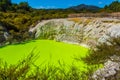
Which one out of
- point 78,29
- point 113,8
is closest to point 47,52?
point 78,29

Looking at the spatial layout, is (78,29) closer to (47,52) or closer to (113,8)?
A: (47,52)

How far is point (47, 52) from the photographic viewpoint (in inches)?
824

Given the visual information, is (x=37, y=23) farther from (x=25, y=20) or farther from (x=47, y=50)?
(x=47, y=50)

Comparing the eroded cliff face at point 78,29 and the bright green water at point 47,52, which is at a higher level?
the eroded cliff face at point 78,29

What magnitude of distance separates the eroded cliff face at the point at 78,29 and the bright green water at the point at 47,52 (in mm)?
1214

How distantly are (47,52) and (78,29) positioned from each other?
18.7 ft

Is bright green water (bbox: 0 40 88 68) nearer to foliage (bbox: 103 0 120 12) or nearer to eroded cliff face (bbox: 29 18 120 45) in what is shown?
eroded cliff face (bbox: 29 18 120 45)

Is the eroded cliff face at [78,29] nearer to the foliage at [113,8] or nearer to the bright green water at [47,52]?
the bright green water at [47,52]

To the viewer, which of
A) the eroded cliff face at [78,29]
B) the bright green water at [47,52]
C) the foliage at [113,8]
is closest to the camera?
the bright green water at [47,52]

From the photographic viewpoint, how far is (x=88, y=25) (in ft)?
83.7

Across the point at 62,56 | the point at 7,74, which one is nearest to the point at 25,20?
the point at 62,56

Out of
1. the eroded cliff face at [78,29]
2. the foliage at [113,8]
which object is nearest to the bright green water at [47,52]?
the eroded cliff face at [78,29]

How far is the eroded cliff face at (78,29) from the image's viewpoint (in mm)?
23156

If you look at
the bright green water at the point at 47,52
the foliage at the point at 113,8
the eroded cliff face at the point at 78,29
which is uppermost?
the foliage at the point at 113,8
